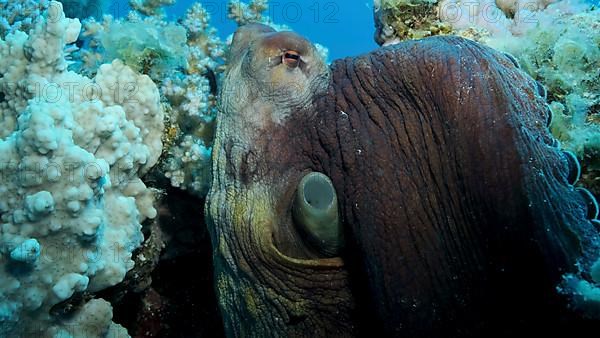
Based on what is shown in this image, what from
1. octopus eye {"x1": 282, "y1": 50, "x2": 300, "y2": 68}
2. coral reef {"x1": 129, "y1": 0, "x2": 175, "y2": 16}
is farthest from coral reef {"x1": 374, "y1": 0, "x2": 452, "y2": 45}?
coral reef {"x1": 129, "y1": 0, "x2": 175, "y2": 16}

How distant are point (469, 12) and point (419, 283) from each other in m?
2.52

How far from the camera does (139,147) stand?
3184mm

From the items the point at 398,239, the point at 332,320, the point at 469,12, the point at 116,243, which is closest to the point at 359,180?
the point at 398,239

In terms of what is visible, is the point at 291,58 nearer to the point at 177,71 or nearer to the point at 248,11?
the point at 177,71

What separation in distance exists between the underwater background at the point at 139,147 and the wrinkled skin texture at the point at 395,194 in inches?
7.5

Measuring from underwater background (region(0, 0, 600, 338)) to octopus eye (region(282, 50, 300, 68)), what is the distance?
0.05ft

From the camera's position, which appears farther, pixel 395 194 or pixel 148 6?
pixel 148 6

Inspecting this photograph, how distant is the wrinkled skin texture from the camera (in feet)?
6.35

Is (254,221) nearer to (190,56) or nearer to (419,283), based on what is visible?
(419,283)

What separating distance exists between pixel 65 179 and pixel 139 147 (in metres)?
0.65

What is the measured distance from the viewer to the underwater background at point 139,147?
261 centimetres

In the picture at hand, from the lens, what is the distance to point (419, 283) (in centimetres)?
212

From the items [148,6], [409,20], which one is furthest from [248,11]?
[409,20]

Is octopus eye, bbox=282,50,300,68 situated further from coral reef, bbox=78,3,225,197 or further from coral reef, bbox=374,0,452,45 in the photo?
coral reef, bbox=374,0,452,45
